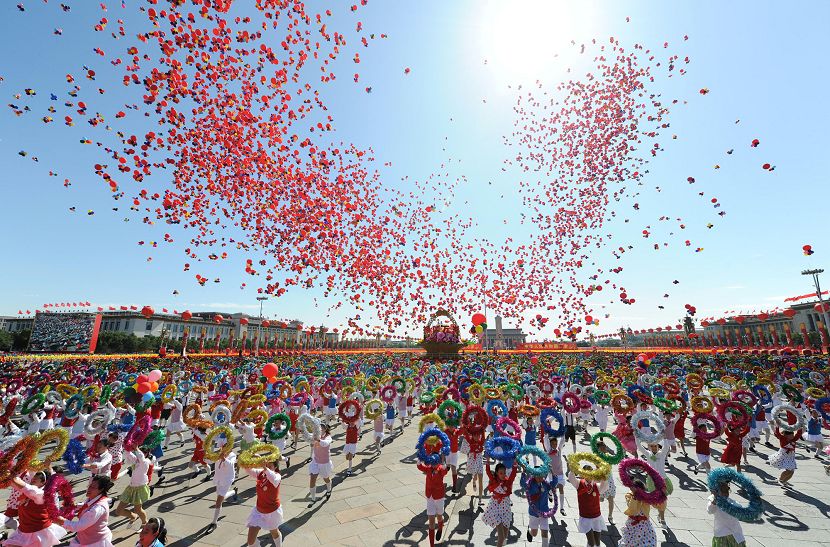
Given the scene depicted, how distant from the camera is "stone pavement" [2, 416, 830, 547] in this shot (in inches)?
268

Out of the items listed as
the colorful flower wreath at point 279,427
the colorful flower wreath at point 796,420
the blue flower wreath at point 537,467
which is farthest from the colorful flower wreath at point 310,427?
the colorful flower wreath at point 796,420

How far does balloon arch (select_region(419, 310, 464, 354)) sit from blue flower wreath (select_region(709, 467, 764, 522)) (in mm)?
37716

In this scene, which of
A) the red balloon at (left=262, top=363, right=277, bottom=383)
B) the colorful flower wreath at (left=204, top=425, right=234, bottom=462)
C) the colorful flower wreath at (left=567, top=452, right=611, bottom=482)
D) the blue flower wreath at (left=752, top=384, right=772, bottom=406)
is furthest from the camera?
the red balloon at (left=262, top=363, right=277, bottom=383)

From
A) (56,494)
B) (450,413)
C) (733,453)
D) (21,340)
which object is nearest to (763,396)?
(733,453)

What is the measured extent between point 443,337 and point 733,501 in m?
38.2

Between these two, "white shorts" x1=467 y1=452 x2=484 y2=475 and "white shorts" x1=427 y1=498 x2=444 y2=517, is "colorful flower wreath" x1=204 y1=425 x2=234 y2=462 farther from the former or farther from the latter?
"white shorts" x1=467 y1=452 x2=484 y2=475

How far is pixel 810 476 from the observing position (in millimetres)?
9781

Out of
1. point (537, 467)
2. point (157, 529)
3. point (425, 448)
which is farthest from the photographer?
point (425, 448)

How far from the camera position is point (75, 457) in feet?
34.2

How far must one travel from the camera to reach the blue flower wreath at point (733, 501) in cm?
495

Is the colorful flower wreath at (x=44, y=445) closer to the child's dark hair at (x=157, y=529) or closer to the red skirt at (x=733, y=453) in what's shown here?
the child's dark hair at (x=157, y=529)

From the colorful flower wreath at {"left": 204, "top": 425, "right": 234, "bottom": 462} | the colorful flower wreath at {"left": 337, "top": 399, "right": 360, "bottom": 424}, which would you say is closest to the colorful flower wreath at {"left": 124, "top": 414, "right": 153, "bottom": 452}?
the colorful flower wreath at {"left": 204, "top": 425, "right": 234, "bottom": 462}

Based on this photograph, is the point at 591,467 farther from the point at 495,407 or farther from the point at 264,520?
the point at 264,520

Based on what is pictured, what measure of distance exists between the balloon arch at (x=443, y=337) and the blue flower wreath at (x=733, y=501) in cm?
3772
